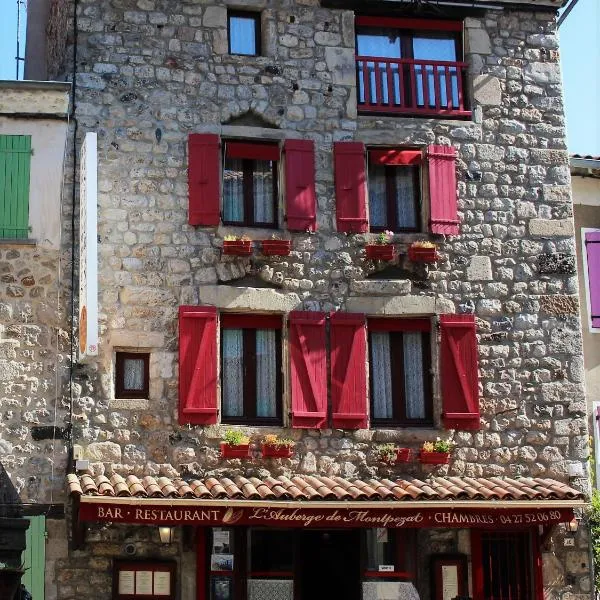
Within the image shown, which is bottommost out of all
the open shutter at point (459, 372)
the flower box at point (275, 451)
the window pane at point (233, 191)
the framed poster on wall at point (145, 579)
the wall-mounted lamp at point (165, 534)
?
the framed poster on wall at point (145, 579)

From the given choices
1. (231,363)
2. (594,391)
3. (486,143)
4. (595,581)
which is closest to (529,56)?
(486,143)

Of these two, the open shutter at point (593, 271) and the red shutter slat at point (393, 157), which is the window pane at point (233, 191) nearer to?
the red shutter slat at point (393, 157)

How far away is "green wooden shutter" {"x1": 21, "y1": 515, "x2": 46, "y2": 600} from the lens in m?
13.8

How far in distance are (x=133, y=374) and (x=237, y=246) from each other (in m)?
1.88

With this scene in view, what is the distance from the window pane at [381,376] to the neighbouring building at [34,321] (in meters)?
3.58

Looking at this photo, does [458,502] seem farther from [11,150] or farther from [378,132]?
[11,150]

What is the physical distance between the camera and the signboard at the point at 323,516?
13.4 m

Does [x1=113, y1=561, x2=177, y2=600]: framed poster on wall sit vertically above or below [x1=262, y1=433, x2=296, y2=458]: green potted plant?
below

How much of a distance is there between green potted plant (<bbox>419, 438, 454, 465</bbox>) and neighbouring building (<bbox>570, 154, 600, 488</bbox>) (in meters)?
2.56

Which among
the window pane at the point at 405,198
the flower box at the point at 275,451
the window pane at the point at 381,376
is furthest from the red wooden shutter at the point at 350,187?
the flower box at the point at 275,451

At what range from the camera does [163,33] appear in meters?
15.5

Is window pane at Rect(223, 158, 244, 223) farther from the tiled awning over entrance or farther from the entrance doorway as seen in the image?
the entrance doorway

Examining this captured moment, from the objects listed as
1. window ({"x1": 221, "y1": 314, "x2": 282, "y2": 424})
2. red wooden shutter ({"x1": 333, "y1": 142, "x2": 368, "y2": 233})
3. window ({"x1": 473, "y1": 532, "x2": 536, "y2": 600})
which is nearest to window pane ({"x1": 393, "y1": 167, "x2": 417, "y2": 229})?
red wooden shutter ({"x1": 333, "y1": 142, "x2": 368, "y2": 233})

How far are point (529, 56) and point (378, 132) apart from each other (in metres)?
2.30
